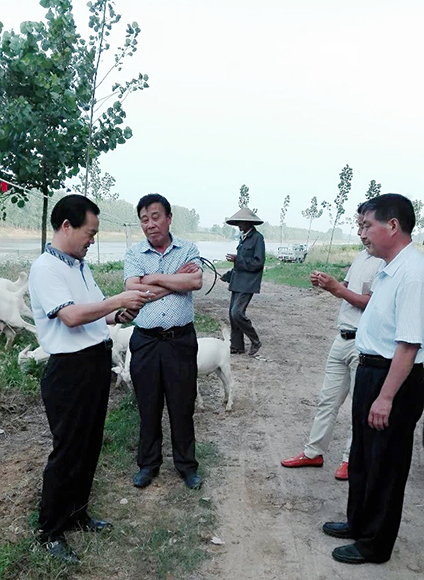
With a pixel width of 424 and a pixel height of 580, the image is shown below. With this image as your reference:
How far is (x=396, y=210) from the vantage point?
2.72 meters

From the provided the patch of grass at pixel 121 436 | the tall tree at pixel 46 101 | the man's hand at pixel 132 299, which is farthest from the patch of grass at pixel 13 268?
the man's hand at pixel 132 299

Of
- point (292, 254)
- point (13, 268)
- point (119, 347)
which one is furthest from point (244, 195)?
point (119, 347)

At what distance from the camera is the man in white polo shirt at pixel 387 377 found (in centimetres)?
265

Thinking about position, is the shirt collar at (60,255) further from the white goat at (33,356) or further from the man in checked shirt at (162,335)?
the white goat at (33,356)

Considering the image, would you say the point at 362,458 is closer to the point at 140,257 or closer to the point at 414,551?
the point at 414,551

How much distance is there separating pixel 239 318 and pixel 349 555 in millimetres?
4801

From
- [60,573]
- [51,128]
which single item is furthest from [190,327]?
[51,128]

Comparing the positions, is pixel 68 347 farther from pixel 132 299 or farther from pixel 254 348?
pixel 254 348

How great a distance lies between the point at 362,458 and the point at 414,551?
704mm

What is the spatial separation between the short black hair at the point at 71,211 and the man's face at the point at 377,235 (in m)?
1.51

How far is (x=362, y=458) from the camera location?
3.06 metres

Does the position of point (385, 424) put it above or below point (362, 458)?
above

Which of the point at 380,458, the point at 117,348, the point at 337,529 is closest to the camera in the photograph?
the point at 380,458

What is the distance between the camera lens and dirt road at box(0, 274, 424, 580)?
9.93 feet
